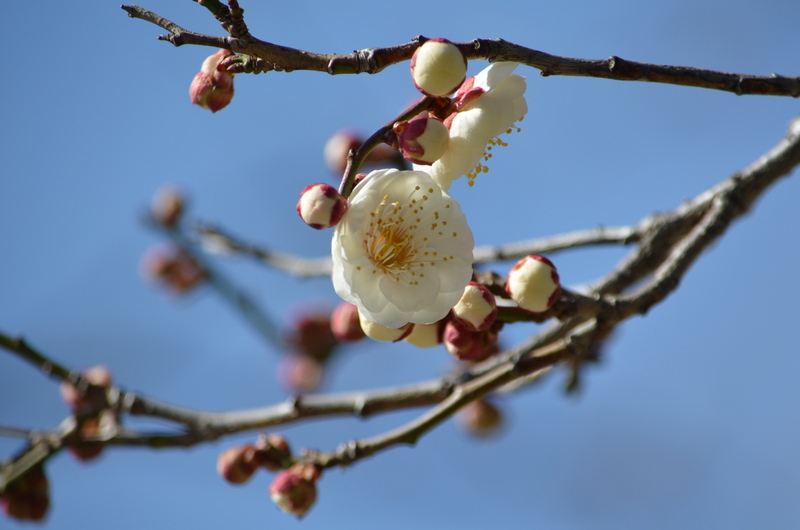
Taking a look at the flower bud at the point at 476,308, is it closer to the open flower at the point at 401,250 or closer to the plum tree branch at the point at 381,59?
the open flower at the point at 401,250

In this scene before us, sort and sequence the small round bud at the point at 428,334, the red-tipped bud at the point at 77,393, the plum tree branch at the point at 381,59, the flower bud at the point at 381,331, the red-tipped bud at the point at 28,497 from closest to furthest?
the plum tree branch at the point at 381,59, the flower bud at the point at 381,331, the small round bud at the point at 428,334, the red-tipped bud at the point at 28,497, the red-tipped bud at the point at 77,393

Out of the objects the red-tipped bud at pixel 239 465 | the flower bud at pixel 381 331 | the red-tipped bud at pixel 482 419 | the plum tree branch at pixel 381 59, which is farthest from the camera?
the red-tipped bud at pixel 482 419

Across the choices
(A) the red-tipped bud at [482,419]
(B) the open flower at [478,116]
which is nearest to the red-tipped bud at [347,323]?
(B) the open flower at [478,116]

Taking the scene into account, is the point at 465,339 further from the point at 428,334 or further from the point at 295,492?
the point at 295,492

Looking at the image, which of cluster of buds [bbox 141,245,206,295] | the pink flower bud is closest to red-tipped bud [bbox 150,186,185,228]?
cluster of buds [bbox 141,245,206,295]

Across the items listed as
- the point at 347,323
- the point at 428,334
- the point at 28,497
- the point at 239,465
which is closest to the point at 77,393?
the point at 28,497

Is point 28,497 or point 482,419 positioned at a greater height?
point 482,419

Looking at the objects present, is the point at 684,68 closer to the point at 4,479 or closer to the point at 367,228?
the point at 367,228
